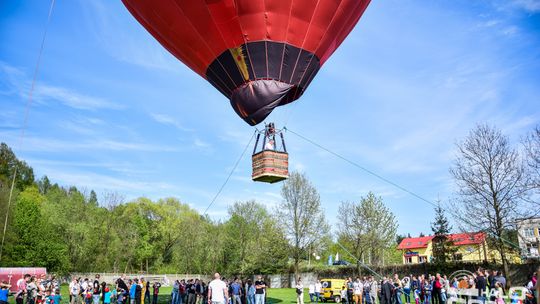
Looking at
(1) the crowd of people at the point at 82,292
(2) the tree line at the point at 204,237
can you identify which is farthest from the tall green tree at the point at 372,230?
(1) the crowd of people at the point at 82,292

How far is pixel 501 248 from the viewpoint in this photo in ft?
82.2

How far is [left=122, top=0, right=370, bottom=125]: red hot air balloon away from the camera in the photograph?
10750 millimetres

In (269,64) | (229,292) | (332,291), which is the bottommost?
(332,291)

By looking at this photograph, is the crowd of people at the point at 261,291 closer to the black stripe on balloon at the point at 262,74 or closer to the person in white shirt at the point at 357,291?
the person in white shirt at the point at 357,291

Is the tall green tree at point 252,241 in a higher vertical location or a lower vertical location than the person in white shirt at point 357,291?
higher

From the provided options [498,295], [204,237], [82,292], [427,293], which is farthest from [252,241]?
[498,295]

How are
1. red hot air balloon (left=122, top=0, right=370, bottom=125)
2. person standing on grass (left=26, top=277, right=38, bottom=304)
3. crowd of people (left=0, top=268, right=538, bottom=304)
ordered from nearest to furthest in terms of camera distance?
red hot air balloon (left=122, top=0, right=370, bottom=125)
crowd of people (left=0, top=268, right=538, bottom=304)
person standing on grass (left=26, top=277, right=38, bottom=304)

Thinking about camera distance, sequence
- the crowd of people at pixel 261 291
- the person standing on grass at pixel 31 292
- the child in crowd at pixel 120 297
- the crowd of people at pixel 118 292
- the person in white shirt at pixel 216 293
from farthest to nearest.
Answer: the child in crowd at pixel 120 297, the person standing on grass at pixel 31 292, the crowd of people at pixel 118 292, the crowd of people at pixel 261 291, the person in white shirt at pixel 216 293

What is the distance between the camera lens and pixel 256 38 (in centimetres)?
1089

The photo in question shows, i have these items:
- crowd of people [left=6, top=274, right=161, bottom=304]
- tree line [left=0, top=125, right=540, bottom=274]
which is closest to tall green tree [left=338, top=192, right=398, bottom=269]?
tree line [left=0, top=125, right=540, bottom=274]

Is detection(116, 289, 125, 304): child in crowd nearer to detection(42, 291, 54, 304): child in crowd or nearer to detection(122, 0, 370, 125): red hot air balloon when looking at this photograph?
detection(42, 291, 54, 304): child in crowd

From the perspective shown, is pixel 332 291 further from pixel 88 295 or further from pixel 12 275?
pixel 12 275

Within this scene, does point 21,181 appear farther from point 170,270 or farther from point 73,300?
point 73,300

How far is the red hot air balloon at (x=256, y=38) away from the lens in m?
10.8
